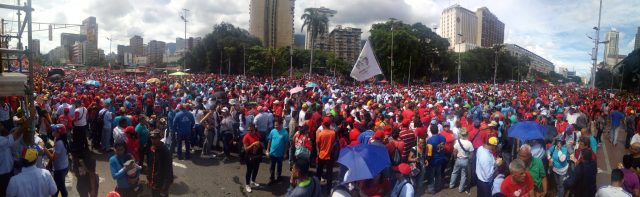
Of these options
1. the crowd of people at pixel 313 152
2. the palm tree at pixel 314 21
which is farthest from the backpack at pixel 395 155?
the palm tree at pixel 314 21

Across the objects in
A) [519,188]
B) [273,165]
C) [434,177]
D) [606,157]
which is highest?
[519,188]

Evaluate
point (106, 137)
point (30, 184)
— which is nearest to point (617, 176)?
point (30, 184)

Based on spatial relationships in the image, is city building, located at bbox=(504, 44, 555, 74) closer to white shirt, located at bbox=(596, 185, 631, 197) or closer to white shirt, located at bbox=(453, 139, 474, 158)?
white shirt, located at bbox=(453, 139, 474, 158)

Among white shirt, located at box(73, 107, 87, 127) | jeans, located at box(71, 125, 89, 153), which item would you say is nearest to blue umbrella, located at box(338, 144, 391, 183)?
jeans, located at box(71, 125, 89, 153)

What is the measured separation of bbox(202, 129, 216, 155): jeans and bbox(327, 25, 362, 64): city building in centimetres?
12913

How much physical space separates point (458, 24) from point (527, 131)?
343ft

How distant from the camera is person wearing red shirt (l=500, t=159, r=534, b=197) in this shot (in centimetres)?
375

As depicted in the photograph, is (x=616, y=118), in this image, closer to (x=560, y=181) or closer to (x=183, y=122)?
(x=560, y=181)

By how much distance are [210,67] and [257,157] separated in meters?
59.0

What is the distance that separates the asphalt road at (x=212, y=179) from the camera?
22.7 ft

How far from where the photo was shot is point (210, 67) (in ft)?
206

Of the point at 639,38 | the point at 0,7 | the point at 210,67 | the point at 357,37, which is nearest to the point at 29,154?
the point at 0,7

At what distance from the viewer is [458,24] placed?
102 meters

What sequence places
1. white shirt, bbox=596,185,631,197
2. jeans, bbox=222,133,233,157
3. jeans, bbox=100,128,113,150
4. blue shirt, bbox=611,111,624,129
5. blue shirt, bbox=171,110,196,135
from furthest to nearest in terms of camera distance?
blue shirt, bbox=611,111,624,129, jeans, bbox=100,128,113,150, jeans, bbox=222,133,233,157, blue shirt, bbox=171,110,196,135, white shirt, bbox=596,185,631,197
